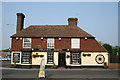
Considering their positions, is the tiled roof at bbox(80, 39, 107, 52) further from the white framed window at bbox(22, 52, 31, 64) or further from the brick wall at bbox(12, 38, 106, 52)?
the white framed window at bbox(22, 52, 31, 64)

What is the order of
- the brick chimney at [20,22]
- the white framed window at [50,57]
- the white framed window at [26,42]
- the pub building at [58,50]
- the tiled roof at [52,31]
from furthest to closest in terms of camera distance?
1. the brick chimney at [20,22]
2. the tiled roof at [52,31]
3. the white framed window at [26,42]
4. the white framed window at [50,57]
5. the pub building at [58,50]

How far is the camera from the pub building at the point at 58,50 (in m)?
21.5

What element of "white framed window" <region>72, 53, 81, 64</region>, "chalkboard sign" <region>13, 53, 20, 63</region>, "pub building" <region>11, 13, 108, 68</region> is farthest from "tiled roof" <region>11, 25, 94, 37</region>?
"chalkboard sign" <region>13, 53, 20, 63</region>

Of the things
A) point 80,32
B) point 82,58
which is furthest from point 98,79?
point 80,32

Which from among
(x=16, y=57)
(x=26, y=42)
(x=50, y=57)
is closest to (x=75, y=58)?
(x=50, y=57)

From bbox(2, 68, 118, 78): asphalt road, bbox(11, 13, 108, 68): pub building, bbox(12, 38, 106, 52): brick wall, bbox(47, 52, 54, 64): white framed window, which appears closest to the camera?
bbox(2, 68, 118, 78): asphalt road

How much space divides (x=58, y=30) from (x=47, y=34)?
2.17 metres

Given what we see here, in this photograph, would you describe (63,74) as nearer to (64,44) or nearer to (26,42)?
(64,44)

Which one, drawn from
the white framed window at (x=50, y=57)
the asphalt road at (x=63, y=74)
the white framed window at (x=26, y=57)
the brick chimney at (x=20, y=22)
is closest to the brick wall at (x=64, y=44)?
the white framed window at (x=26, y=57)

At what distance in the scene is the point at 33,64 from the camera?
2173 cm

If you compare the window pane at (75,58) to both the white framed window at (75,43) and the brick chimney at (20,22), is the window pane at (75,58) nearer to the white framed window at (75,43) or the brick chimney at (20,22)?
the white framed window at (75,43)

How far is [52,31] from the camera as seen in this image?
2353 centimetres

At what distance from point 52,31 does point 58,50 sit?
3676mm

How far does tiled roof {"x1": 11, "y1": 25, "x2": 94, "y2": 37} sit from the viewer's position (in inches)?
886
